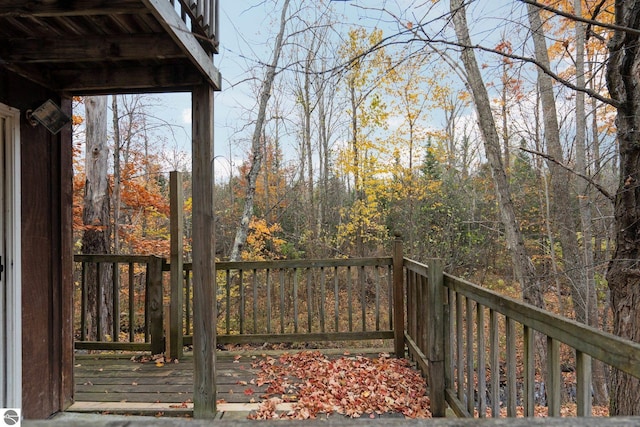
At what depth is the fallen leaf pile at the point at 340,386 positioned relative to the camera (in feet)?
8.70

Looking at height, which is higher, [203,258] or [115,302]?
[203,258]

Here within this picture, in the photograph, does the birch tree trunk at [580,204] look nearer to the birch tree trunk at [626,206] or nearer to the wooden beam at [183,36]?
the birch tree trunk at [626,206]

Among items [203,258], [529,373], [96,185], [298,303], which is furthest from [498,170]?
[96,185]

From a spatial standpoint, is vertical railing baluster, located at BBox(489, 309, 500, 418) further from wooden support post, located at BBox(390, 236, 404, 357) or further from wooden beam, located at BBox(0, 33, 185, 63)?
wooden beam, located at BBox(0, 33, 185, 63)

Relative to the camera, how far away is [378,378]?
3.16m

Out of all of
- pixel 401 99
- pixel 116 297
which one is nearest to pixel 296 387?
pixel 116 297

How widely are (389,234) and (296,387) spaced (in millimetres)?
7698

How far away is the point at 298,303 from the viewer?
28.5 feet

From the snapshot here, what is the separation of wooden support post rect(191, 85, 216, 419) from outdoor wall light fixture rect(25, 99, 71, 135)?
1054 mm

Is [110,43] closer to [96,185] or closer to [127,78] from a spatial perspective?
[127,78]

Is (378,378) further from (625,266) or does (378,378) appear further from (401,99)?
(401,99)

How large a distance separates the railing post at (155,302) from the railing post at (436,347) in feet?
9.18

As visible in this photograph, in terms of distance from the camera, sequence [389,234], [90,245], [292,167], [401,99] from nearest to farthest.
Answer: [90,245]
[401,99]
[389,234]
[292,167]

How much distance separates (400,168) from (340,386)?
751 centimetres
